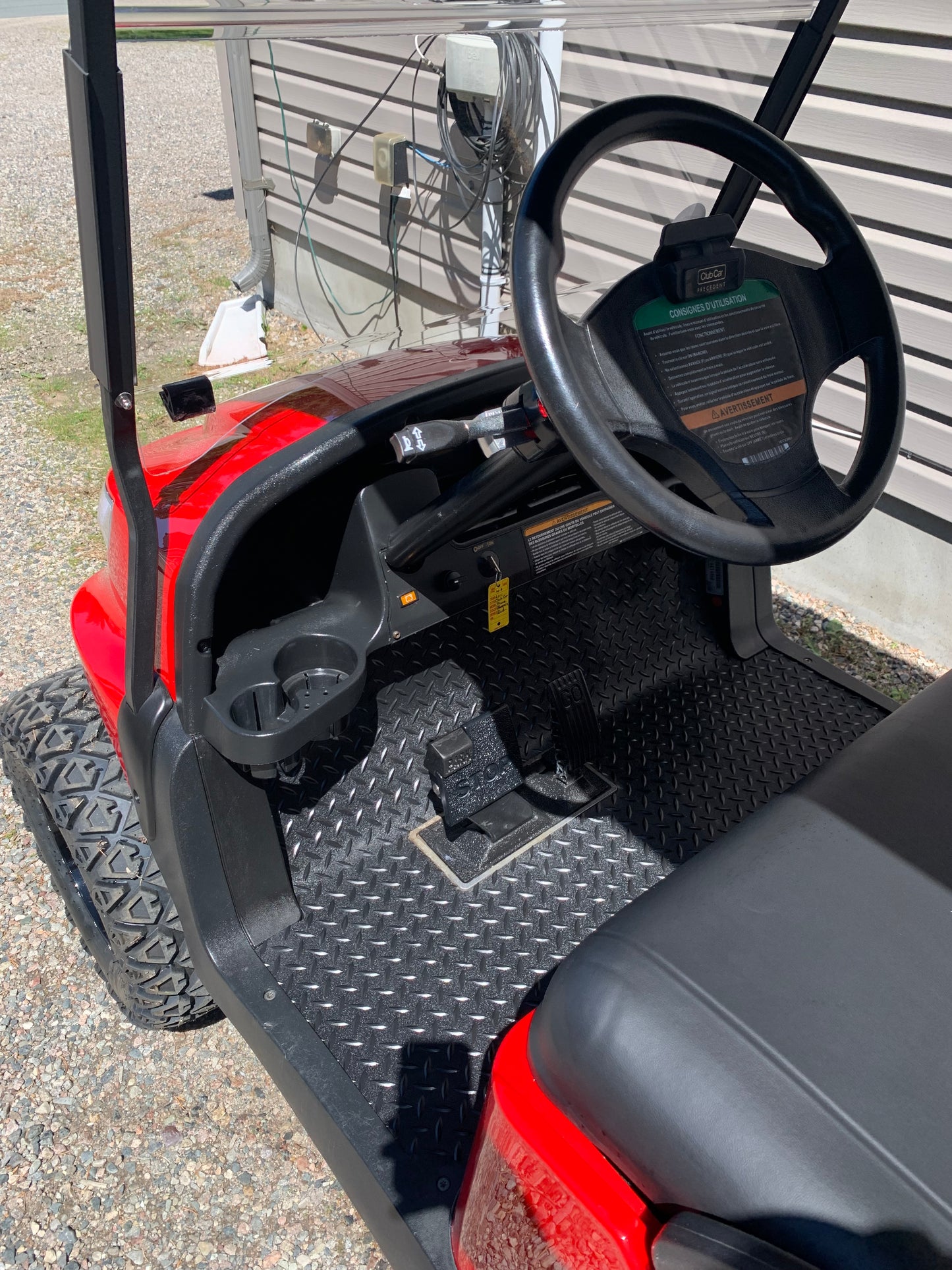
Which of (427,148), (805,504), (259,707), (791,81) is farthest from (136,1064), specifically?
(791,81)

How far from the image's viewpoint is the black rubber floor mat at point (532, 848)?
1.61m

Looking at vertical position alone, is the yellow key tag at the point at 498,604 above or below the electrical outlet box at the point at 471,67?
below

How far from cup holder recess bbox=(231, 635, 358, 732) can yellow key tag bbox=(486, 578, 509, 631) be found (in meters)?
0.38

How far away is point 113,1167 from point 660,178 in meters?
2.08

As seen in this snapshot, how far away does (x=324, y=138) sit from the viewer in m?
1.30

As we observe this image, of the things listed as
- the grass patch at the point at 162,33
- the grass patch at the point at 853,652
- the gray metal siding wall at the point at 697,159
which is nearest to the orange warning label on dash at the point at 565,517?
the gray metal siding wall at the point at 697,159

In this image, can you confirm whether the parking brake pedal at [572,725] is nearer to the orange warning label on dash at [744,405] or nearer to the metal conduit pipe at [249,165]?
the orange warning label on dash at [744,405]

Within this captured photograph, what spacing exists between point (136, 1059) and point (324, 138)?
1.75 metres

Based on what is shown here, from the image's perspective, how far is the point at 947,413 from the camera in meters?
3.05

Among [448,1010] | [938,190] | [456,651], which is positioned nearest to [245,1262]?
[448,1010]

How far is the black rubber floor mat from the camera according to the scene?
1608 millimetres

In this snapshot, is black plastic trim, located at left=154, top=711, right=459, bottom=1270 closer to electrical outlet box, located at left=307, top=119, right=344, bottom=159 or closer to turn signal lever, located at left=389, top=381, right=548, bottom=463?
turn signal lever, located at left=389, top=381, right=548, bottom=463

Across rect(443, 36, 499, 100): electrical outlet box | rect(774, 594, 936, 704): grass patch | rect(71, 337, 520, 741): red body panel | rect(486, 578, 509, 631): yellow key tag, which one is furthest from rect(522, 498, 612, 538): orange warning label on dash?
rect(774, 594, 936, 704): grass patch

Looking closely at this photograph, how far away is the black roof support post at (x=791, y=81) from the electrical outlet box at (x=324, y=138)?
2.27 feet
